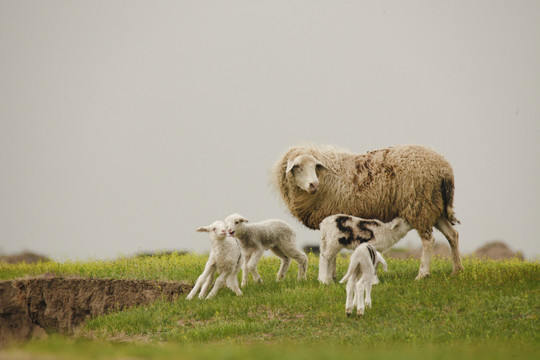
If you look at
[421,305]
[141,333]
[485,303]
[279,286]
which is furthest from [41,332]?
[485,303]

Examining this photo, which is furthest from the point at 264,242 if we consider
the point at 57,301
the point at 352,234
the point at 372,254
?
the point at 57,301

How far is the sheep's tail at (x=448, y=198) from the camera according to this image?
1540 cm

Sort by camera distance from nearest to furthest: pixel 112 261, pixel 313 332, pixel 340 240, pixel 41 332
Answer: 1. pixel 313 332
2. pixel 340 240
3. pixel 41 332
4. pixel 112 261

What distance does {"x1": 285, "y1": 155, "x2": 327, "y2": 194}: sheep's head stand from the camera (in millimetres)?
15391

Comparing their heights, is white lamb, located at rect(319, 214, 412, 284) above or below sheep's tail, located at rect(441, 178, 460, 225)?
below

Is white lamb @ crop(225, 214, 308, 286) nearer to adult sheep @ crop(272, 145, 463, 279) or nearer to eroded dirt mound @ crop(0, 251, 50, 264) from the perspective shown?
adult sheep @ crop(272, 145, 463, 279)

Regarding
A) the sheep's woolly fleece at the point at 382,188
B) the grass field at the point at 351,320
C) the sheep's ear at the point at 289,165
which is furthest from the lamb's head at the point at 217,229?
the sheep's woolly fleece at the point at 382,188

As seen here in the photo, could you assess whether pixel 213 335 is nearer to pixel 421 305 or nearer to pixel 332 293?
pixel 332 293

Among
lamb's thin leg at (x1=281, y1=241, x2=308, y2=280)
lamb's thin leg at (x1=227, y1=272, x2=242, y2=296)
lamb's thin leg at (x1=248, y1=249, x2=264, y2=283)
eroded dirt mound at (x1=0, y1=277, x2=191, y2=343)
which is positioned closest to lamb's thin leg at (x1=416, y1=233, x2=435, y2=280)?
lamb's thin leg at (x1=281, y1=241, x2=308, y2=280)

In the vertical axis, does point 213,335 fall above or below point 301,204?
below

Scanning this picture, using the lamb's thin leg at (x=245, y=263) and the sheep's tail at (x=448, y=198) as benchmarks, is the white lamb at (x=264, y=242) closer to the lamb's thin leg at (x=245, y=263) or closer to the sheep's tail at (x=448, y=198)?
the lamb's thin leg at (x=245, y=263)

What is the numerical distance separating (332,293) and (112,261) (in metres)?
10.1

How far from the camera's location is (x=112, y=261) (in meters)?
21.2

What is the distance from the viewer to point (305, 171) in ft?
51.9
